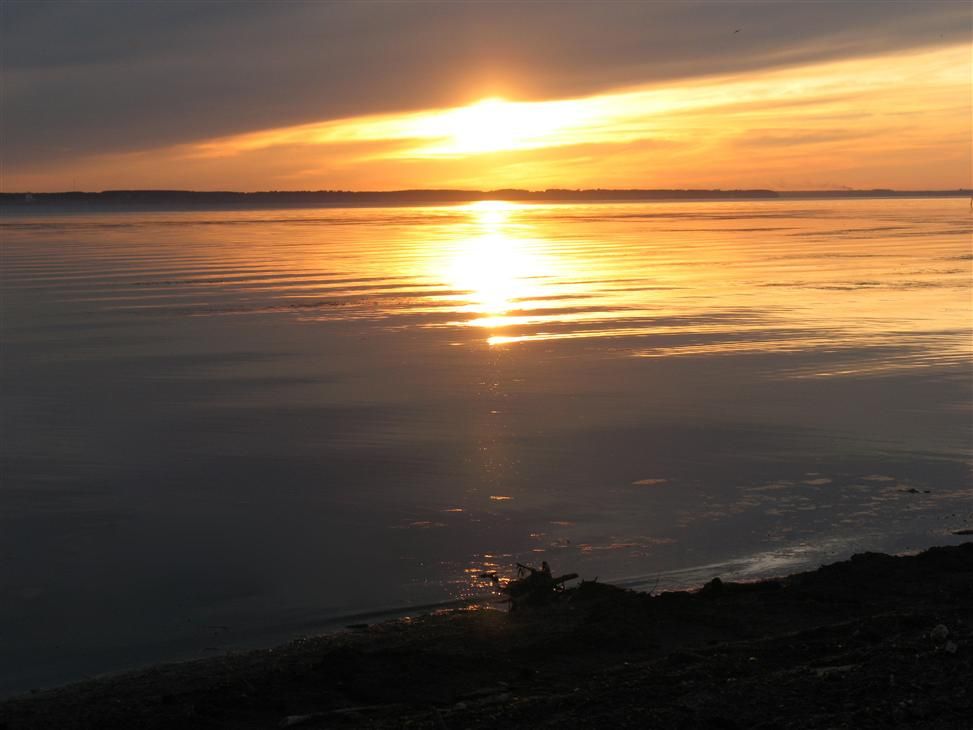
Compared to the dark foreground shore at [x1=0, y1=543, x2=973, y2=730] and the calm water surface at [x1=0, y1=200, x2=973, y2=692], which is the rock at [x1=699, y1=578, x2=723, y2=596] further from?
the calm water surface at [x1=0, y1=200, x2=973, y2=692]

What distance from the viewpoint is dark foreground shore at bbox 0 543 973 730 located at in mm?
4980

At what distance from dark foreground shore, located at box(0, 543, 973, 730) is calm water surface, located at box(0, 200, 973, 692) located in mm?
664

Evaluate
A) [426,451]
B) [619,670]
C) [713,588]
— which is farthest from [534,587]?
[426,451]

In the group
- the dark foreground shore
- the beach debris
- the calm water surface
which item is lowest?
the dark foreground shore

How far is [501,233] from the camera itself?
6172 centimetres

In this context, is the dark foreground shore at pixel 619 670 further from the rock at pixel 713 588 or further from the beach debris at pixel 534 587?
the beach debris at pixel 534 587

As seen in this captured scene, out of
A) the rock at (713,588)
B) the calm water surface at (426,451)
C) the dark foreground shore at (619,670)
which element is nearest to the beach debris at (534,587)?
the dark foreground shore at (619,670)

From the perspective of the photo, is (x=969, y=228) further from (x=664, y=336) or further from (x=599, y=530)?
(x=599, y=530)

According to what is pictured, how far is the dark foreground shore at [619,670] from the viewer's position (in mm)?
4980

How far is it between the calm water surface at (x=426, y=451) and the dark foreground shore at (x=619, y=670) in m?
0.66

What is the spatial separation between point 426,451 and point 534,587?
391 cm

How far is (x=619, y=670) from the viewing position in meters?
5.89

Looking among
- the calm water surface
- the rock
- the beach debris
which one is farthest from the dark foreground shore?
the calm water surface

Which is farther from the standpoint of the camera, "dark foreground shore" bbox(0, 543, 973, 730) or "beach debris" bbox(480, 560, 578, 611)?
"beach debris" bbox(480, 560, 578, 611)
